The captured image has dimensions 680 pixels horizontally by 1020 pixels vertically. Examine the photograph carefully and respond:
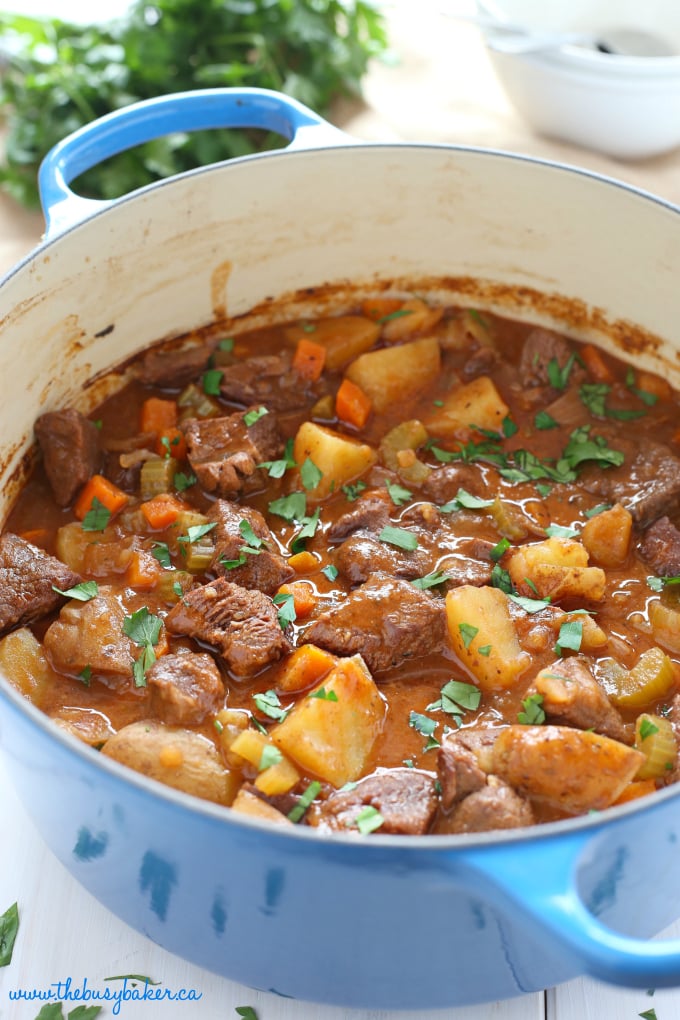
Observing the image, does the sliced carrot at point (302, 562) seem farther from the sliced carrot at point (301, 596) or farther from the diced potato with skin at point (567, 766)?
the diced potato with skin at point (567, 766)

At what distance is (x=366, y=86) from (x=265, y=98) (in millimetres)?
1923

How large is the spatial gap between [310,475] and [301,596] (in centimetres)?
54

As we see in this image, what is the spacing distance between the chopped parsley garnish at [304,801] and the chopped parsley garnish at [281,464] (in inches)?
47.0

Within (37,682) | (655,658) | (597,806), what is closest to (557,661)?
(655,658)

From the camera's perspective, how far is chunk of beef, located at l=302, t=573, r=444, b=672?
10.2 ft

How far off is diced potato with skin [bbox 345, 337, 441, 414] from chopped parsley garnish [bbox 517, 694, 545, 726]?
1412 mm

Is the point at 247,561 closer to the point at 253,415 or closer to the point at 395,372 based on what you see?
the point at 253,415

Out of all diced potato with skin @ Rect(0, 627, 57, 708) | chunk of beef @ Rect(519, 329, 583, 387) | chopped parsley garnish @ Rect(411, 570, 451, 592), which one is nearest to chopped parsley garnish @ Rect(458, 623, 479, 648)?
chopped parsley garnish @ Rect(411, 570, 451, 592)

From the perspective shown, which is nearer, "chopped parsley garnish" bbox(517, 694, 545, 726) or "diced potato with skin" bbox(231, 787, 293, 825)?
"diced potato with skin" bbox(231, 787, 293, 825)

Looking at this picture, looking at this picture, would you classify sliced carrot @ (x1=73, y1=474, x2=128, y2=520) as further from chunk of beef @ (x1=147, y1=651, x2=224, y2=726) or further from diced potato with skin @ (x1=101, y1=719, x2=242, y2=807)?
diced potato with skin @ (x1=101, y1=719, x2=242, y2=807)

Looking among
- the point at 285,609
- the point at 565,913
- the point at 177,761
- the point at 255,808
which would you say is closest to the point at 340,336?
the point at 285,609

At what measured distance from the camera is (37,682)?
314cm

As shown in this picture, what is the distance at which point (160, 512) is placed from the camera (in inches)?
141

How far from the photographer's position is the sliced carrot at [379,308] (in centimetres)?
437
